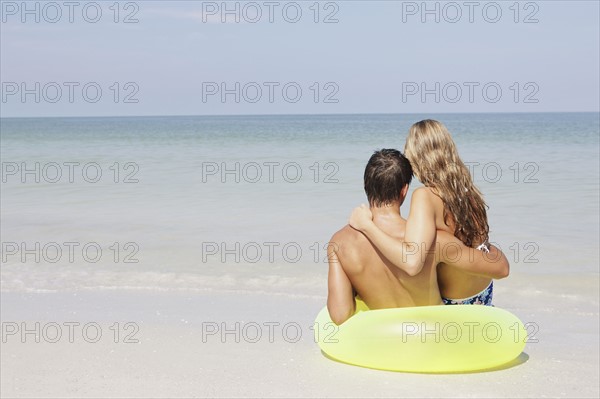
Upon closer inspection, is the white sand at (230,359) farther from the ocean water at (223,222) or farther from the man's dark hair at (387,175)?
the man's dark hair at (387,175)

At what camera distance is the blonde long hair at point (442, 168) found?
445cm

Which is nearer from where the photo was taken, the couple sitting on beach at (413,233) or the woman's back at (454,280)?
the couple sitting on beach at (413,233)

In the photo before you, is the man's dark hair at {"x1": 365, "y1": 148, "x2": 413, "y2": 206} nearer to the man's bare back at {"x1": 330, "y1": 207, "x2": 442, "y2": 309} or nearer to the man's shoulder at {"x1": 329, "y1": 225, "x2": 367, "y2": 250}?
the man's bare back at {"x1": 330, "y1": 207, "x2": 442, "y2": 309}

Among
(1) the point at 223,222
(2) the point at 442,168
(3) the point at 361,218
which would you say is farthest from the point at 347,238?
(1) the point at 223,222

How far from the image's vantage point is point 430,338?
4.45 metres

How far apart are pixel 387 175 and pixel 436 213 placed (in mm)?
359

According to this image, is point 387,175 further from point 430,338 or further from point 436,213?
point 430,338

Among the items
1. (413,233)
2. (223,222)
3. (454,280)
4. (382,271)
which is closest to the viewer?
(413,233)

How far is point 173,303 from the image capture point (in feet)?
20.9

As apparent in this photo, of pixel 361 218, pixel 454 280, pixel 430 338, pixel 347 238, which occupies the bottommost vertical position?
pixel 430 338

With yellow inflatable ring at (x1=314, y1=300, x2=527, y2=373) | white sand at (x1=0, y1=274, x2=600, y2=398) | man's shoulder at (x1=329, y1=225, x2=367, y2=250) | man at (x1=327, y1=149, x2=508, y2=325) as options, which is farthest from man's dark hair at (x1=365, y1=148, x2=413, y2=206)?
white sand at (x1=0, y1=274, x2=600, y2=398)

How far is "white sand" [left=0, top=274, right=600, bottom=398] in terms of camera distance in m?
4.29

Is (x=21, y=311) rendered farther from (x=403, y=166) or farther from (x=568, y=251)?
(x=568, y=251)

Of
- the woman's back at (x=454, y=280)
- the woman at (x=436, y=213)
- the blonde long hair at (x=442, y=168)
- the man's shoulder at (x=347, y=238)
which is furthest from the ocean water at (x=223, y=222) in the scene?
the blonde long hair at (x=442, y=168)
